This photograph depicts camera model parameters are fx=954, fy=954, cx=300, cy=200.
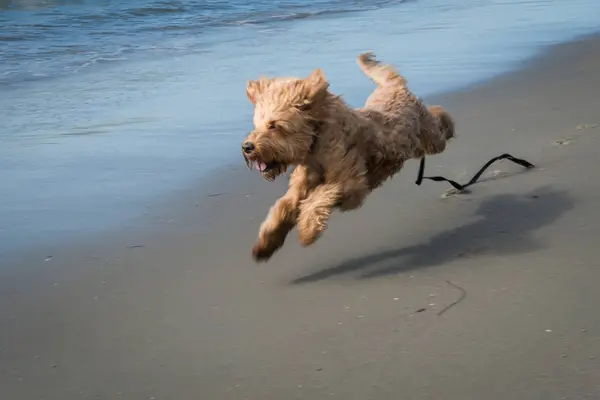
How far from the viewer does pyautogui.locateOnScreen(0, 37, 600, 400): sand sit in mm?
3311

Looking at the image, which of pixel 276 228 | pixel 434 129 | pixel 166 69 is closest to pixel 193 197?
pixel 276 228

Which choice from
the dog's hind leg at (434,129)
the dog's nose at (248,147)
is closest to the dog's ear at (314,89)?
the dog's nose at (248,147)

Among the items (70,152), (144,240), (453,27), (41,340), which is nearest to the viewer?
(41,340)

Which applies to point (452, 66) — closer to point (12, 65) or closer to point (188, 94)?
point (188, 94)

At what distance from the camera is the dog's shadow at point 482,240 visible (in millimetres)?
4422

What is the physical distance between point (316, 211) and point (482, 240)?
899 millimetres

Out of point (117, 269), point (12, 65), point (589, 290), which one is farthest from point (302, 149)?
point (12, 65)

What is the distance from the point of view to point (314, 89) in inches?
170

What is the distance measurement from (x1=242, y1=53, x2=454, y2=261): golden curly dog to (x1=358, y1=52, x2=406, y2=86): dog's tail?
0.56m

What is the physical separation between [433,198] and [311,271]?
124 cm

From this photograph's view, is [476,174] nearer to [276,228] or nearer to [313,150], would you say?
[313,150]

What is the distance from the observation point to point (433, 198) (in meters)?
5.39

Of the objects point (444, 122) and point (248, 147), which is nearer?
point (248, 147)

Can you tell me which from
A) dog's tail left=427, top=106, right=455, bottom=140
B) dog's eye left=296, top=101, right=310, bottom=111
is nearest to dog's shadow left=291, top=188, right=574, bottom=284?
dog's tail left=427, top=106, right=455, bottom=140
